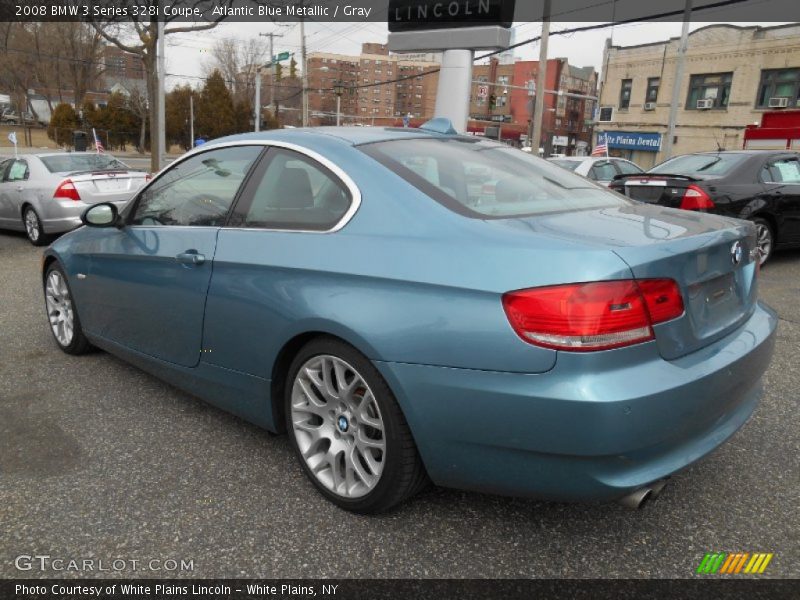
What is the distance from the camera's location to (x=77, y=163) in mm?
9656

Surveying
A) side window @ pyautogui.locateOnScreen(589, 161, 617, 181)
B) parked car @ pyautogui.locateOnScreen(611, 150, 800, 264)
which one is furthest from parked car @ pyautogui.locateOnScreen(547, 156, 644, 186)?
parked car @ pyautogui.locateOnScreen(611, 150, 800, 264)

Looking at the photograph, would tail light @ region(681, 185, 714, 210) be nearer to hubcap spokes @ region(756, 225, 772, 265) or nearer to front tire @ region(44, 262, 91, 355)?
hubcap spokes @ region(756, 225, 772, 265)

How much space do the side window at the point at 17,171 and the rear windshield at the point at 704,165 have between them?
9.17 metres

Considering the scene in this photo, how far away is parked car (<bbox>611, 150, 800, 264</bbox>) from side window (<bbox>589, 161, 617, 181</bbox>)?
3.18m

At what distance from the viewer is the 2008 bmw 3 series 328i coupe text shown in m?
1.86

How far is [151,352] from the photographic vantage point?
10.7ft

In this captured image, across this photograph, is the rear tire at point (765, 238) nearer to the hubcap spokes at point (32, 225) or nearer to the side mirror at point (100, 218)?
the side mirror at point (100, 218)

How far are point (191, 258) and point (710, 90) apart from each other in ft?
122

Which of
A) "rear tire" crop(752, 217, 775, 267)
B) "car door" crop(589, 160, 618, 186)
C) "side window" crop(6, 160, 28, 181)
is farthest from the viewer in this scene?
"car door" crop(589, 160, 618, 186)

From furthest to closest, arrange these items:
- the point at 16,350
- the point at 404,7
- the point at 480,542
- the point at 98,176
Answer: the point at 404,7, the point at 98,176, the point at 16,350, the point at 480,542

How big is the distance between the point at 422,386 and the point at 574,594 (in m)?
0.84

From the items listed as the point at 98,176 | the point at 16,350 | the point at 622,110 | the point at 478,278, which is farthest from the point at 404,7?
the point at 622,110

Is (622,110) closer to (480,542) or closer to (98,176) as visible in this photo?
(98,176)

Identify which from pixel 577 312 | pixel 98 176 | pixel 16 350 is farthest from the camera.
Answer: pixel 98 176
